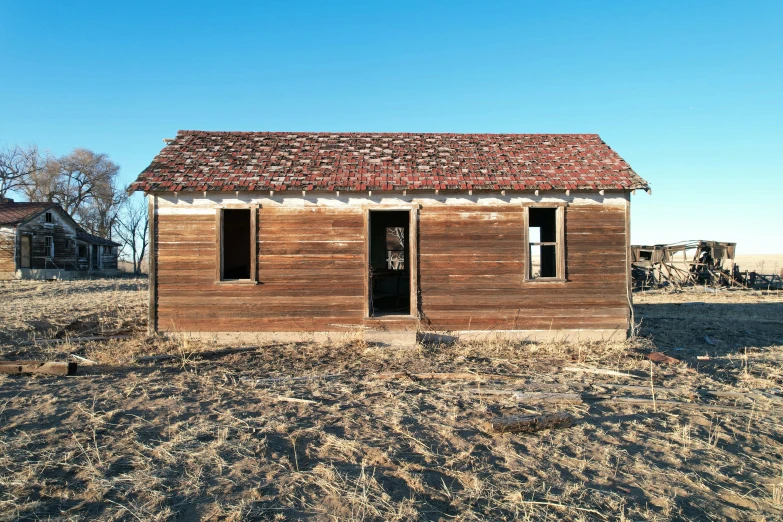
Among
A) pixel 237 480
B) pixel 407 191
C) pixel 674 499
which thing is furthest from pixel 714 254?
pixel 237 480

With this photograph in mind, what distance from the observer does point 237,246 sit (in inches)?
554

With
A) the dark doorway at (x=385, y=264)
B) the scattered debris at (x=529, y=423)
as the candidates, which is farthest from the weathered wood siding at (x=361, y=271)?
the scattered debris at (x=529, y=423)

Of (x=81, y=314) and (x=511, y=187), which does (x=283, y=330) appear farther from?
(x=81, y=314)

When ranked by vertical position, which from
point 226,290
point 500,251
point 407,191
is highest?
point 407,191

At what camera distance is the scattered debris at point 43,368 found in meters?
6.84

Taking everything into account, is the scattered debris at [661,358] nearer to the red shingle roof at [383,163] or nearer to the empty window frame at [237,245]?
the red shingle roof at [383,163]

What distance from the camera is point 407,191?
949 centimetres

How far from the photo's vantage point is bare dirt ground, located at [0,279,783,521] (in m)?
3.38

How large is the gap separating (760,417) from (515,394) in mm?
2673

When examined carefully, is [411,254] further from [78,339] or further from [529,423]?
[78,339]

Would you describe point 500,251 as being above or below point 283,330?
above

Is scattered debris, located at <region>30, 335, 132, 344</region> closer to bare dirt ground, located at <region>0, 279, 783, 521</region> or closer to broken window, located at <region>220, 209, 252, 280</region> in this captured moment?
bare dirt ground, located at <region>0, 279, 783, 521</region>

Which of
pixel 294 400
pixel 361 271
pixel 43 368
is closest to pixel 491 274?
pixel 361 271

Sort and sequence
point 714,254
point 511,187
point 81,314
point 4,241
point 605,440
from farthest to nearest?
point 4,241, point 714,254, point 81,314, point 511,187, point 605,440
